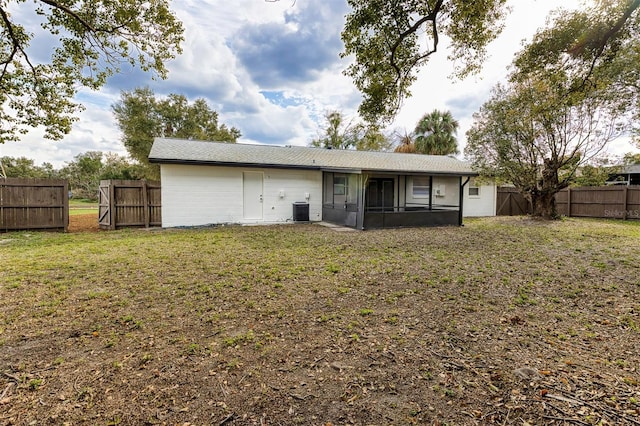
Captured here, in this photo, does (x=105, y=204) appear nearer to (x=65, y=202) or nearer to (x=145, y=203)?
(x=65, y=202)

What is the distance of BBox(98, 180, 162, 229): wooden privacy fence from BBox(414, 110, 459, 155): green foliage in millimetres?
19364

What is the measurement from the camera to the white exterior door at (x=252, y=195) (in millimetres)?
12052

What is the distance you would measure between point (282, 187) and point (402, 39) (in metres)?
7.20

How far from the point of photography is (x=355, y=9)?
21.7 feet

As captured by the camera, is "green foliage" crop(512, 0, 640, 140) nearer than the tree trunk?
Yes

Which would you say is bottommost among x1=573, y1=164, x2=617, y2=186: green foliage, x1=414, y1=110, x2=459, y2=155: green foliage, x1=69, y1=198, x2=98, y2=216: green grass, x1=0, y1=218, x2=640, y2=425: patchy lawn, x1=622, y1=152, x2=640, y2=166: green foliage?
x1=0, y1=218, x2=640, y2=425: patchy lawn

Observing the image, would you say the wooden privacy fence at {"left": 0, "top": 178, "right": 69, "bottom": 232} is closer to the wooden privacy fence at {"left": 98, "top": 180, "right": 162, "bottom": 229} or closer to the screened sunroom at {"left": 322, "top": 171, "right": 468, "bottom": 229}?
the wooden privacy fence at {"left": 98, "top": 180, "right": 162, "bottom": 229}

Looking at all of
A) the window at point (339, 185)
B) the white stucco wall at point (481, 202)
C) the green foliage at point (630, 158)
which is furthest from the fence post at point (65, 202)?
the green foliage at point (630, 158)

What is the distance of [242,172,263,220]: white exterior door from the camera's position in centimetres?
1205

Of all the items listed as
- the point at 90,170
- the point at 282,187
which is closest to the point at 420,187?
the point at 282,187

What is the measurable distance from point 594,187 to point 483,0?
47.0ft

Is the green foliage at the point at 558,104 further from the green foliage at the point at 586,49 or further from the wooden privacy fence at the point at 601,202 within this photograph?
the wooden privacy fence at the point at 601,202

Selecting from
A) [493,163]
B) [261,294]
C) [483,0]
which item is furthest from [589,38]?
[261,294]

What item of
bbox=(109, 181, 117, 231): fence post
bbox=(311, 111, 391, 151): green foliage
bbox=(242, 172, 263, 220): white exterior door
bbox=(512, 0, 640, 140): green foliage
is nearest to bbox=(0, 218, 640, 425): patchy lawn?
bbox=(109, 181, 117, 231): fence post
